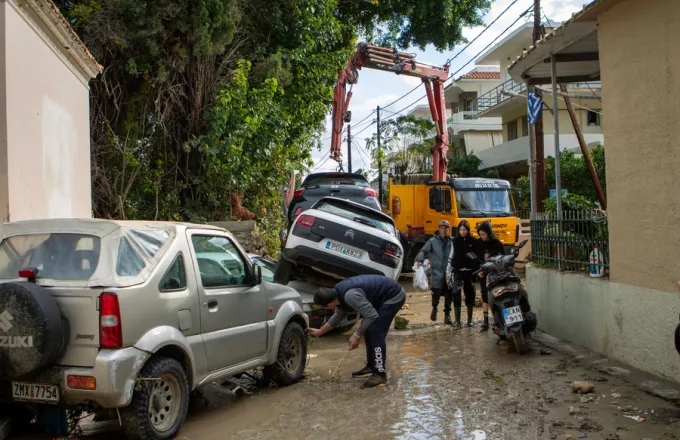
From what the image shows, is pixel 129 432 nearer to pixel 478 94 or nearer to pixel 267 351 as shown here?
pixel 267 351

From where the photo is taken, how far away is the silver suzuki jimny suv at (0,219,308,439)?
4.46m

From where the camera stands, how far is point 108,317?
4512mm

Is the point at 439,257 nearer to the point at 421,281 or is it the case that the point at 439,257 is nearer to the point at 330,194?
the point at 421,281

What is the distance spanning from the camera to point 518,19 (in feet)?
58.9

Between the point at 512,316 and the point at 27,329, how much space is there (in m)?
5.63

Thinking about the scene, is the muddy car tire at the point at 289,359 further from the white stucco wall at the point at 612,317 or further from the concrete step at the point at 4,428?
the white stucco wall at the point at 612,317

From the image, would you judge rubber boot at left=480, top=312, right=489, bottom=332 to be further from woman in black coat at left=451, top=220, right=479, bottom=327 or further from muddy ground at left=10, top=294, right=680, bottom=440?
muddy ground at left=10, top=294, right=680, bottom=440

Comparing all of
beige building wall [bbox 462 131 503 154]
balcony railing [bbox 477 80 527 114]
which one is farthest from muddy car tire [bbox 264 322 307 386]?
beige building wall [bbox 462 131 503 154]

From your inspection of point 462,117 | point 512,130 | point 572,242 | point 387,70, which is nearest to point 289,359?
point 572,242

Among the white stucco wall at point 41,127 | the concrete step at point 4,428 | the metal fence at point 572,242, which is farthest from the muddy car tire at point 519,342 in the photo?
the white stucco wall at point 41,127

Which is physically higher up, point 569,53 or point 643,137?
point 569,53

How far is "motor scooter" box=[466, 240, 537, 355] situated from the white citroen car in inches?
59.1

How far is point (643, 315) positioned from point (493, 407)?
1.97m

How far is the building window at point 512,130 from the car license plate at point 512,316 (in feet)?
89.5
